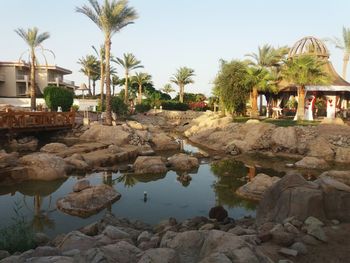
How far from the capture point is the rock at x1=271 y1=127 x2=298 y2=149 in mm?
22484

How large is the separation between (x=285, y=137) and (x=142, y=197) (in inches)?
511

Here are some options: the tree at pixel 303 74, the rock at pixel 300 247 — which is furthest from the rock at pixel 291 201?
the tree at pixel 303 74

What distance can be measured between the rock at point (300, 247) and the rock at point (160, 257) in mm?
2034

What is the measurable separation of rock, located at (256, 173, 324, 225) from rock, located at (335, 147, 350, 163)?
1344 cm

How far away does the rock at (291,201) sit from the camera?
23.6 feet

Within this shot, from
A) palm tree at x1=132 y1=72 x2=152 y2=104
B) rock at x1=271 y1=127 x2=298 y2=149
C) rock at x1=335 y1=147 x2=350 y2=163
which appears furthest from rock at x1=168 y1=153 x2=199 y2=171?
palm tree at x1=132 y1=72 x2=152 y2=104

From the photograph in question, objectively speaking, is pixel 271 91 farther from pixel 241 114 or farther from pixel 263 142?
pixel 263 142

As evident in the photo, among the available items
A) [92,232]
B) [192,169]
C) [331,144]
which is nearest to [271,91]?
[331,144]

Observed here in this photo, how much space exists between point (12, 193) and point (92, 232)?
639 cm

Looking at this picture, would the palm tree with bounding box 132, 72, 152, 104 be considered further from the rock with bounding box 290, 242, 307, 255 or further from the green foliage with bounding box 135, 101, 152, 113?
the rock with bounding box 290, 242, 307, 255

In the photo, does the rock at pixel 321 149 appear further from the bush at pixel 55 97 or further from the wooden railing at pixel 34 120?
the bush at pixel 55 97

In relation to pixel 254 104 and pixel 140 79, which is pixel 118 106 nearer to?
pixel 254 104

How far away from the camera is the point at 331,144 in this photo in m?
22.0

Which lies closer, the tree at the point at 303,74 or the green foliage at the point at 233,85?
the tree at the point at 303,74
